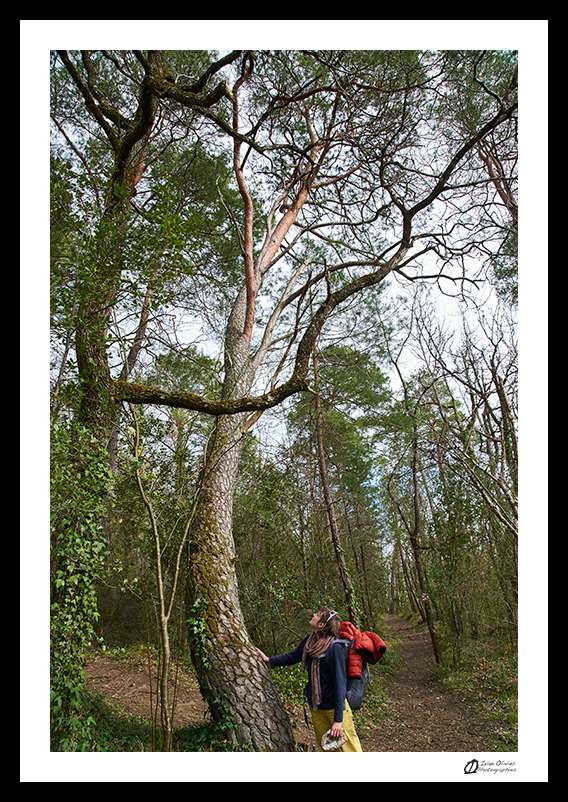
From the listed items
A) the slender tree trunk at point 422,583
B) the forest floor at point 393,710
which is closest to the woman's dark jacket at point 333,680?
the forest floor at point 393,710

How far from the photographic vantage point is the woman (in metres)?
2.59

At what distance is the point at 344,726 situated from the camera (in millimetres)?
2656

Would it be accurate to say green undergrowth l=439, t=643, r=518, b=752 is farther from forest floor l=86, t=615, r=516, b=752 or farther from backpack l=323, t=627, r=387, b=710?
backpack l=323, t=627, r=387, b=710

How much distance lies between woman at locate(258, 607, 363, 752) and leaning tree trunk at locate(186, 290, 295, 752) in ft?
2.18

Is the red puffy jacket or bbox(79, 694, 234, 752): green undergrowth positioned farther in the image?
bbox(79, 694, 234, 752): green undergrowth

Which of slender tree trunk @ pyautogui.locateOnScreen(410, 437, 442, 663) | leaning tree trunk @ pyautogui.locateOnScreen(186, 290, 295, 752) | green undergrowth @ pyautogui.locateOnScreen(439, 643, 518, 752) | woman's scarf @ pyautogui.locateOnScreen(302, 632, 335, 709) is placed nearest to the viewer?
woman's scarf @ pyautogui.locateOnScreen(302, 632, 335, 709)

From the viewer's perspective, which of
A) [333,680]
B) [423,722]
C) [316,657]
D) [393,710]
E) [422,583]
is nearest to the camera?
[333,680]

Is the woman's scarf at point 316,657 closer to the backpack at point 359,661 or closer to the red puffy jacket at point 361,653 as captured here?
the backpack at point 359,661

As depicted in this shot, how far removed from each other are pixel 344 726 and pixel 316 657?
1.44 ft

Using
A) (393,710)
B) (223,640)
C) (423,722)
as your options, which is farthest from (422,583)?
(223,640)

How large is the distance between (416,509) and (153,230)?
21.7 ft

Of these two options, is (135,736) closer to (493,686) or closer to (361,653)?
(361,653)

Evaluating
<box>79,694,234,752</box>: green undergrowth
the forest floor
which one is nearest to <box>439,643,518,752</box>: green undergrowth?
the forest floor

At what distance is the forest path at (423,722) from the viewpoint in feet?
14.0
